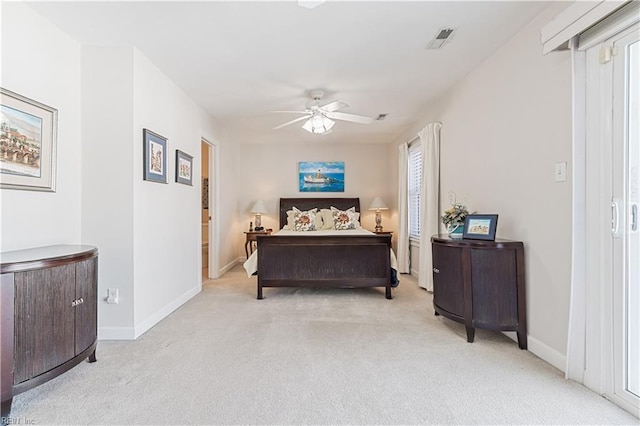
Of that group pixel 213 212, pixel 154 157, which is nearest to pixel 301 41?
pixel 154 157

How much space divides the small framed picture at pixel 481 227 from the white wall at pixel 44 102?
3307 millimetres

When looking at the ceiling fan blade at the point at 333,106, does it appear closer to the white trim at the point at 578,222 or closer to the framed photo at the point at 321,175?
the white trim at the point at 578,222

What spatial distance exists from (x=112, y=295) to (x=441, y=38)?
11.5ft

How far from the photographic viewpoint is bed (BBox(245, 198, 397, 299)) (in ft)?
13.2

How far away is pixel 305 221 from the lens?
5.80m

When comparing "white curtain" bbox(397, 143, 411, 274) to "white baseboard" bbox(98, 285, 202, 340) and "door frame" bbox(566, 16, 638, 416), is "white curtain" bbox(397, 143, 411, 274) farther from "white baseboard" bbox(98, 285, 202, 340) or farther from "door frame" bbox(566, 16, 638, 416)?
"white baseboard" bbox(98, 285, 202, 340)

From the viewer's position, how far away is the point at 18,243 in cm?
212

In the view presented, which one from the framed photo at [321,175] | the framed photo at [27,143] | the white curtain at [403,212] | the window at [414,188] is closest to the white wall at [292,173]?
the framed photo at [321,175]

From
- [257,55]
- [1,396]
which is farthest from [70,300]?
[257,55]

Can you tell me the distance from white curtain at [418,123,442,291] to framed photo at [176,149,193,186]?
10.0 ft

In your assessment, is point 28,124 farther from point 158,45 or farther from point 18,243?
point 158,45

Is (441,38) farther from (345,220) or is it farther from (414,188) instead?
(345,220)

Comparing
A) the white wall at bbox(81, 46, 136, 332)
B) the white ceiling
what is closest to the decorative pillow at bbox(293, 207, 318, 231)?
the white ceiling

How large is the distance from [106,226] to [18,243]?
63 cm
